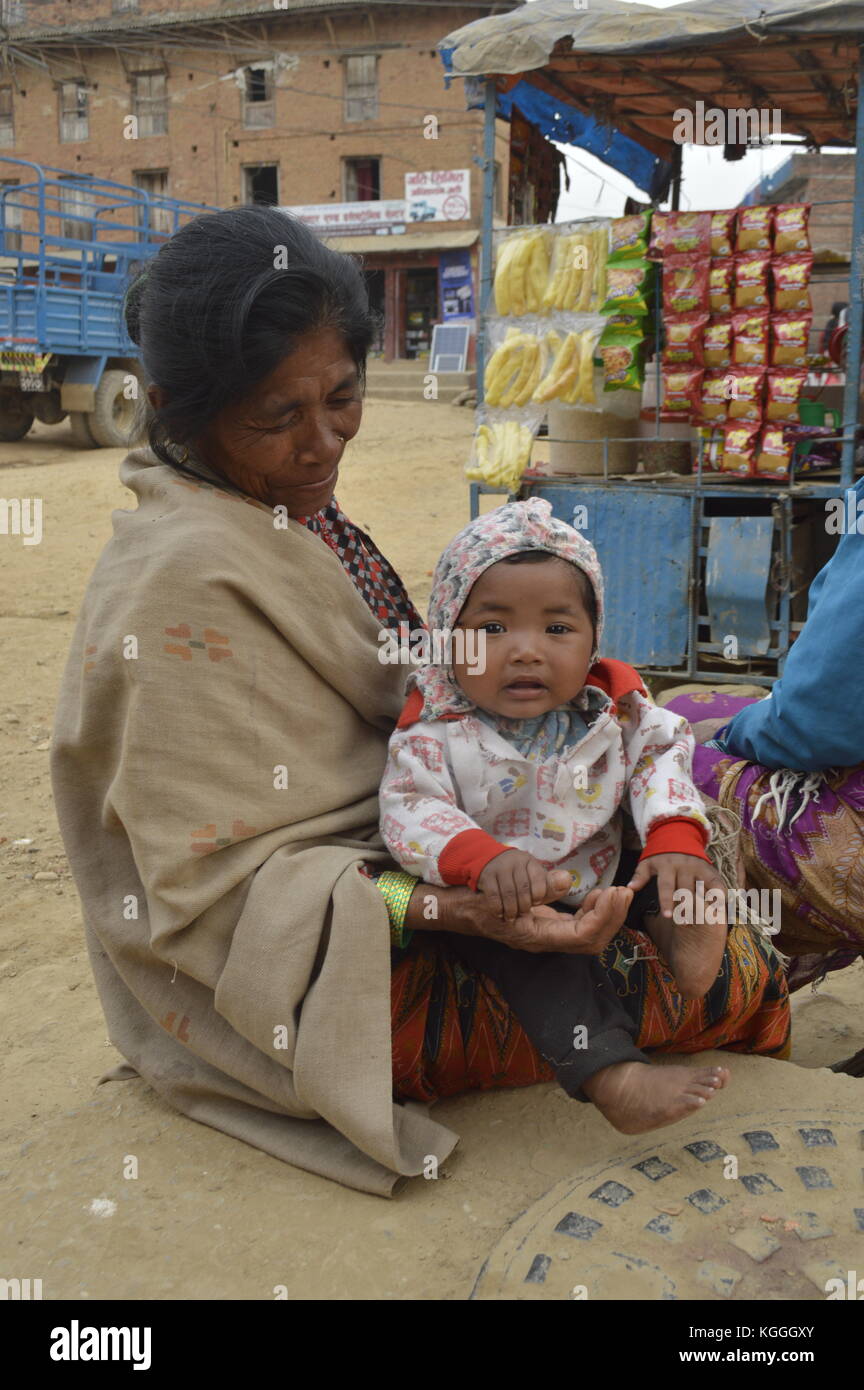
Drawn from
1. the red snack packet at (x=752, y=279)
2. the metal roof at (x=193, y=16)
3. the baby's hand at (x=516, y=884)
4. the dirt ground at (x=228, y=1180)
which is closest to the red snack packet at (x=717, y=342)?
the red snack packet at (x=752, y=279)

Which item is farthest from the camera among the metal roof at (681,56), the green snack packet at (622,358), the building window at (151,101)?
the building window at (151,101)

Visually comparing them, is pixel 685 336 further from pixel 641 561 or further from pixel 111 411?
pixel 111 411

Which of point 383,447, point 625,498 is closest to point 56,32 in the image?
point 383,447

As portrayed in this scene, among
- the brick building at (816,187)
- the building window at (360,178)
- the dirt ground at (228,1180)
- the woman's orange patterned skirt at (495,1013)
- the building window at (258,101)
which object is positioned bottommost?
the dirt ground at (228,1180)

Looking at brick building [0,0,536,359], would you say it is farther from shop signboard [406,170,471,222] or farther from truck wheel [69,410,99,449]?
truck wheel [69,410,99,449]

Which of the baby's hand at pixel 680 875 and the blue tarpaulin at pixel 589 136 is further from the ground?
the blue tarpaulin at pixel 589 136

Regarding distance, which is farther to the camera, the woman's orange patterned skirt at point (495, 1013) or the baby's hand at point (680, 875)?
the woman's orange patterned skirt at point (495, 1013)

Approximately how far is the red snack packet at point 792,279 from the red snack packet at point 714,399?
1.37 feet

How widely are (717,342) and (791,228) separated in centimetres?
58

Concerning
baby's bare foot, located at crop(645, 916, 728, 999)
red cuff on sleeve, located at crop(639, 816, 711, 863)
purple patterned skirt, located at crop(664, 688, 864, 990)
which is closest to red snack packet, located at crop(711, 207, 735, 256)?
purple patterned skirt, located at crop(664, 688, 864, 990)

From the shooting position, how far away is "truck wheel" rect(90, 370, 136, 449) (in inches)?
521

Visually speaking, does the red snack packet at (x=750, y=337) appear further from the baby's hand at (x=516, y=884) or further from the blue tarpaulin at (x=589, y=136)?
the baby's hand at (x=516, y=884)

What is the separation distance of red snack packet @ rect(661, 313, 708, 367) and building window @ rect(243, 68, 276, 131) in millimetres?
20883

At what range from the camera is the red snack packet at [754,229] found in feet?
17.4
